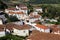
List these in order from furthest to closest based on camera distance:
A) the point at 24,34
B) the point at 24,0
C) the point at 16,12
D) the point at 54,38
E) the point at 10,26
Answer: the point at 24,0
the point at 16,12
the point at 10,26
the point at 24,34
the point at 54,38

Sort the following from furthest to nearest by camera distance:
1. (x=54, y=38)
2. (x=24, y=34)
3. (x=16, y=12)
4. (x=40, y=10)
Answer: (x=40, y=10)
(x=16, y=12)
(x=24, y=34)
(x=54, y=38)

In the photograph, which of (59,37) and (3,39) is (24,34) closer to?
(3,39)

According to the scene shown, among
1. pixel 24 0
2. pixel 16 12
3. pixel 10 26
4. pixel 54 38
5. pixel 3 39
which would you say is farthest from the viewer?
pixel 24 0

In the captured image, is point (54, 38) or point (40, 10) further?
point (40, 10)

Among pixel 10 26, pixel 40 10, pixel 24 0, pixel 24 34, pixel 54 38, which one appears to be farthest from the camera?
pixel 24 0

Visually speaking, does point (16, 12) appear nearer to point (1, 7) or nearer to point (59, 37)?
point (1, 7)

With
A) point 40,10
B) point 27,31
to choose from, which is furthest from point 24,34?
point 40,10

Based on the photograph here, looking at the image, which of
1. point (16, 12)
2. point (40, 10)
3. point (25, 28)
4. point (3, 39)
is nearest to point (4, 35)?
point (3, 39)

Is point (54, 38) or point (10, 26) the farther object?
point (10, 26)
